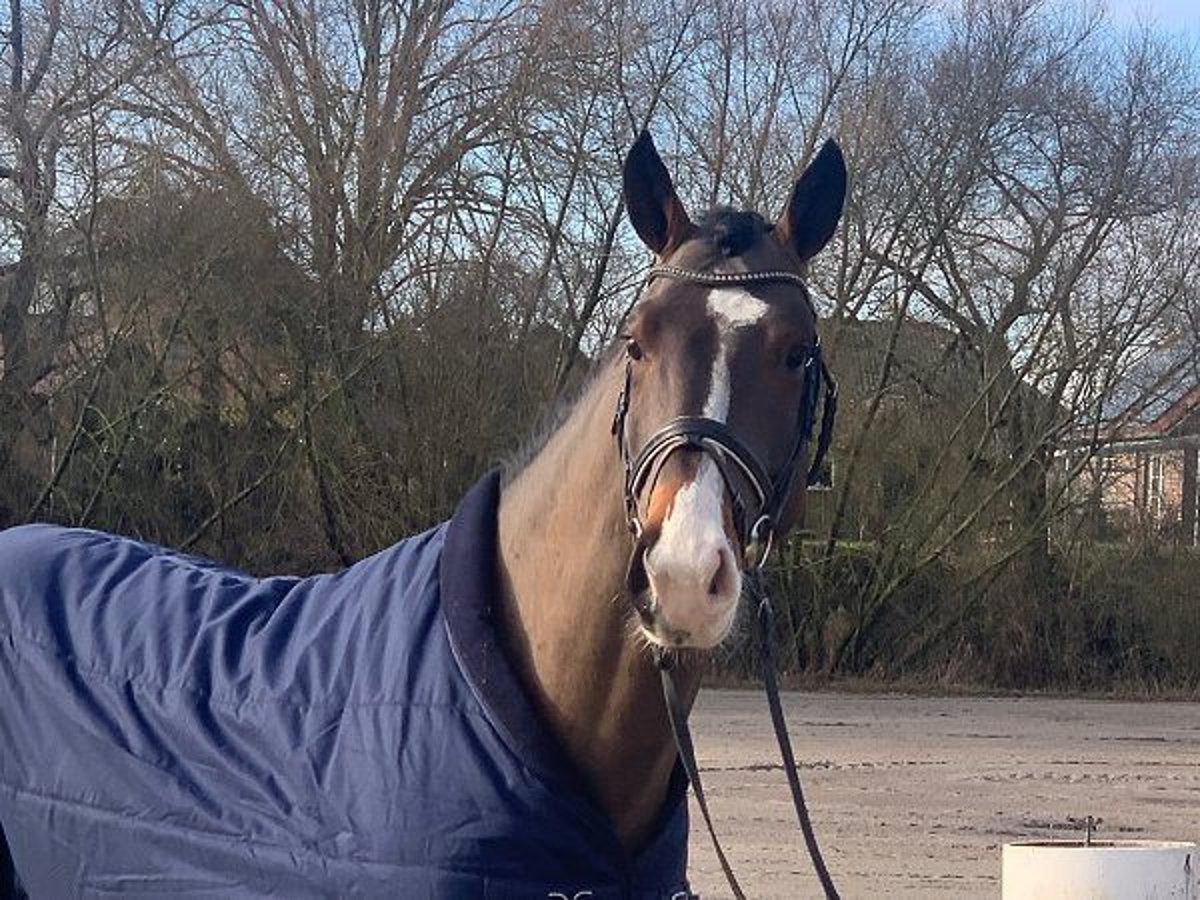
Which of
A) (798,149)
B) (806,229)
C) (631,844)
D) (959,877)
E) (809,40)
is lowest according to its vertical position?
(959,877)

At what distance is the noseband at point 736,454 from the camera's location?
2541 millimetres

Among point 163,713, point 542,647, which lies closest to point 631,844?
point 542,647

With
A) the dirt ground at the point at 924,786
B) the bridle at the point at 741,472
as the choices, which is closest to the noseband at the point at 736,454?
the bridle at the point at 741,472

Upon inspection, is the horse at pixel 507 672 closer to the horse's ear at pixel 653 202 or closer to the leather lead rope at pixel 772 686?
the horse's ear at pixel 653 202

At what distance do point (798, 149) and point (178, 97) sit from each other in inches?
247

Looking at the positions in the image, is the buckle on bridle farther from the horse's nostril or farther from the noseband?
the horse's nostril

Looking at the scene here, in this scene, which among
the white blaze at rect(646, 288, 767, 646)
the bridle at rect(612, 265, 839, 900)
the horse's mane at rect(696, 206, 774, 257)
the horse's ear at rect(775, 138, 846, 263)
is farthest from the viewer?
the horse's ear at rect(775, 138, 846, 263)

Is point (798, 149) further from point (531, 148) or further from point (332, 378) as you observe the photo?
point (332, 378)

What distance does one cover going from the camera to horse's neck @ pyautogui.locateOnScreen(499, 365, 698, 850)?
276cm

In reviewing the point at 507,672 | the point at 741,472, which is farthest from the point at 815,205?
the point at 507,672

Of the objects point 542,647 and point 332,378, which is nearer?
point 542,647

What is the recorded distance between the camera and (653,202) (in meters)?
2.94

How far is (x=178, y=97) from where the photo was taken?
16.4m

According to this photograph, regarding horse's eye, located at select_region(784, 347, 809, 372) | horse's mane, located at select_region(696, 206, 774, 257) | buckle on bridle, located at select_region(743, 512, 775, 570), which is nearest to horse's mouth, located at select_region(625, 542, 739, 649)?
buckle on bridle, located at select_region(743, 512, 775, 570)
